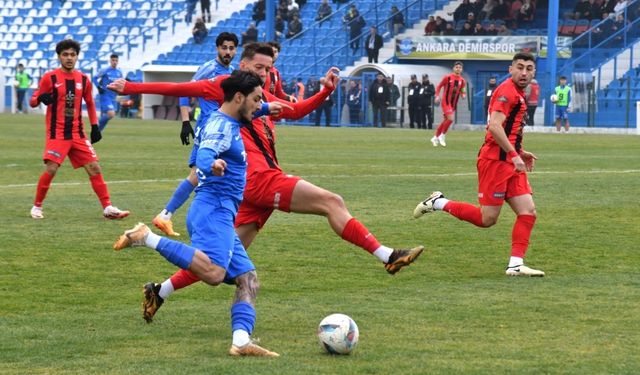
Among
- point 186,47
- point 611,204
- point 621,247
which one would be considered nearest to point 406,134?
point 186,47

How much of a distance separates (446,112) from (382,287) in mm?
25012

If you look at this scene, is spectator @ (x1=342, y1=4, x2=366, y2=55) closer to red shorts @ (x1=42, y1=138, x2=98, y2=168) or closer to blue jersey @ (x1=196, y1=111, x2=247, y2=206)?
red shorts @ (x1=42, y1=138, x2=98, y2=168)

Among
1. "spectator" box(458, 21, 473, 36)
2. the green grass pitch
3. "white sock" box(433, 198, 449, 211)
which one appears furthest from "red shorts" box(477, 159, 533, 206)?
"spectator" box(458, 21, 473, 36)

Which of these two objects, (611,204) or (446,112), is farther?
(446,112)

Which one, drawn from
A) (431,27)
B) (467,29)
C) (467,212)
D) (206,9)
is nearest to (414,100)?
(467,29)

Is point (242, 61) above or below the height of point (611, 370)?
above

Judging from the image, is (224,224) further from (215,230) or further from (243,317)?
(243,317)

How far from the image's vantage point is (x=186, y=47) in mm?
59562

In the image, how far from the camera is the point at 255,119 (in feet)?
29.8

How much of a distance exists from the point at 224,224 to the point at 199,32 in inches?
2038

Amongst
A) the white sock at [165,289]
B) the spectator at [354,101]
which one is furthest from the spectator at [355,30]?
the white sock at [165,289]

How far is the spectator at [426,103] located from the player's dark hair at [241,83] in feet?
131

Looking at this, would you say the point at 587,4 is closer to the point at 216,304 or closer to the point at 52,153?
the point at 52,153

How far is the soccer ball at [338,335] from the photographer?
7.30 metres
